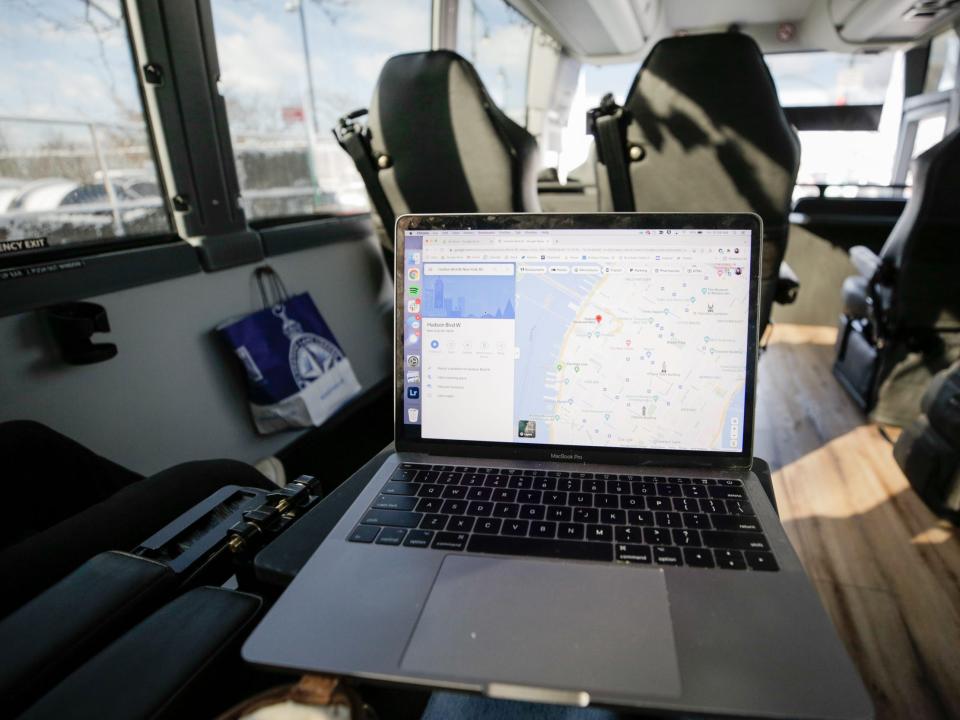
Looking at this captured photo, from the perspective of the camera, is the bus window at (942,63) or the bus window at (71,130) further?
the bus window at (942,63)

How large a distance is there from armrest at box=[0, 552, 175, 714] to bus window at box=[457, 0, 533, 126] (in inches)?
114

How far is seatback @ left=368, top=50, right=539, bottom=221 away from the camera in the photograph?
5.45 feet

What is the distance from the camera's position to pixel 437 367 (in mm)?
Result: 736

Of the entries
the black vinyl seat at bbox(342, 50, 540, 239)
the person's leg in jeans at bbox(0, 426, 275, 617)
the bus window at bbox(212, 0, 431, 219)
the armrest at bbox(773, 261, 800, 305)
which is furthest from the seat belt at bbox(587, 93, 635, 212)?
→ the person's leg in jeans at bbox(0, 426, 275, 617)

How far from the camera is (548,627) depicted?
48 cm

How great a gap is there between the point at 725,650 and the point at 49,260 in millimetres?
1495

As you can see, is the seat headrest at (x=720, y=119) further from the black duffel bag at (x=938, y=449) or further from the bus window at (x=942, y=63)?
the bus window at (x=942, y=63)

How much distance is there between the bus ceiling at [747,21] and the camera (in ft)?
10.5

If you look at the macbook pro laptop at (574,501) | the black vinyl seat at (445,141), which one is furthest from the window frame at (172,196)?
the macbook pro laptop at (574,501)

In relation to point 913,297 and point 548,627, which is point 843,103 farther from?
point 548,627

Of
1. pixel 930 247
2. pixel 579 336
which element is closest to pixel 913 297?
pixel 930 247

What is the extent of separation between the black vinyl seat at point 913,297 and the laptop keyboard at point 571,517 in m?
1.84

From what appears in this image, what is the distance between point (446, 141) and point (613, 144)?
528mm

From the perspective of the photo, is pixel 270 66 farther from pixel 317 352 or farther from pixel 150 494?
pixel 150 494
